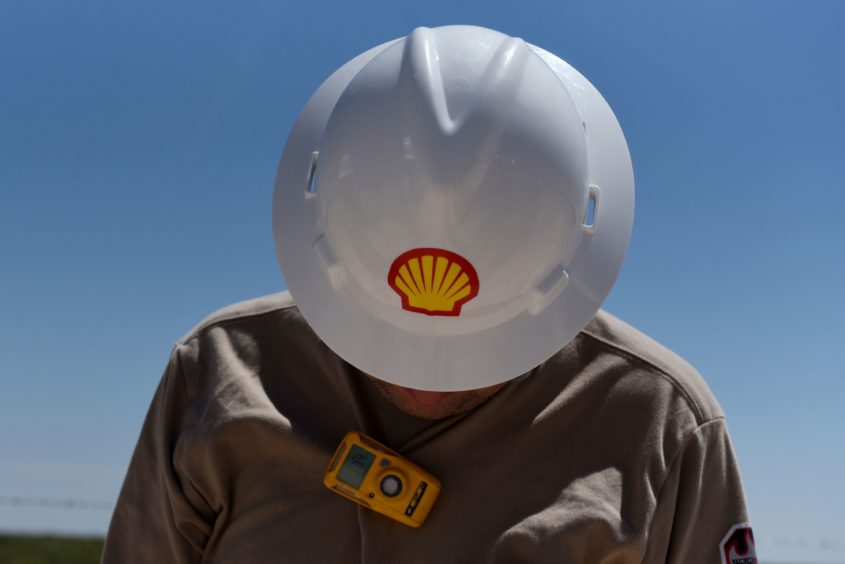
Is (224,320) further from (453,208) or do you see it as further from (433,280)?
(453,208)

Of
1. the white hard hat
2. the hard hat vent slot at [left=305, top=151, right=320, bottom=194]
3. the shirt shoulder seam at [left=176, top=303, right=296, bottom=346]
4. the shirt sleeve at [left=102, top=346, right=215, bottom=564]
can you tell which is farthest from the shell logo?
the shirt sleeve at [left=102, top=346, right=215, bottom=564]

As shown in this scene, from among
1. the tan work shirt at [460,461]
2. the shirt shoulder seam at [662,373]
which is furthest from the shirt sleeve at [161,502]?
the shirt shoulder seam at [662,373]

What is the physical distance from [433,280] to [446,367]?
0.26 metres

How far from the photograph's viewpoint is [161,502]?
313cm

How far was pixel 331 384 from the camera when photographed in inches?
121

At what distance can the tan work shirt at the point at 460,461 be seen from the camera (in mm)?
2771

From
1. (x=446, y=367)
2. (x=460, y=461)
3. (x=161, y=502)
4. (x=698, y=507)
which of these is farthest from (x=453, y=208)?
(x=161, y=502)

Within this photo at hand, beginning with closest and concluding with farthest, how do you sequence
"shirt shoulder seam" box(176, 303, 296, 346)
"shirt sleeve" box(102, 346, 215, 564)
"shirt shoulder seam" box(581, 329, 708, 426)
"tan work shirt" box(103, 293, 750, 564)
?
"tan work shirt" box(103, 293, 750, 564) < "shirt shoulder seam" box(581, 329, 708, 426) < "shirt sleeve" box(102, 346, 215, 564) < "shirt shoulder seam" box(176, 303, 296, 346)

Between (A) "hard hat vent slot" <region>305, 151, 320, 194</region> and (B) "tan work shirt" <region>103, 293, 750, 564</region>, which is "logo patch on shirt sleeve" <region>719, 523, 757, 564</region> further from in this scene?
(A) "hard hat vent slot" <region>305, 151, 320, 194</region>

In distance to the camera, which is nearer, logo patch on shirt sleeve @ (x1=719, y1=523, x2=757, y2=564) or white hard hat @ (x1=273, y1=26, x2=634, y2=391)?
white hard hat @ (x1=273, y1=26, x2=634, y2=391)

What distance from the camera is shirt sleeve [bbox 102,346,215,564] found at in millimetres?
3064

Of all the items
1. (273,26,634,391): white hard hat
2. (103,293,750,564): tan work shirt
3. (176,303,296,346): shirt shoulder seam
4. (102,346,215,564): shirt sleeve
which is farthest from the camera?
(176,303,296,346): shirt shoulder seam

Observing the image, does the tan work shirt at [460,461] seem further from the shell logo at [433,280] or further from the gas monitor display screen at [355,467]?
the shell logo at [433,280]

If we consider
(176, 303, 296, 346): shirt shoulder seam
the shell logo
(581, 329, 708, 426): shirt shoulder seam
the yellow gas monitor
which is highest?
the shell logo
